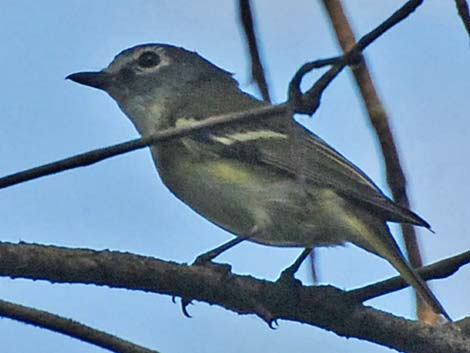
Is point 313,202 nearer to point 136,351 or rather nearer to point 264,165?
point 264,165

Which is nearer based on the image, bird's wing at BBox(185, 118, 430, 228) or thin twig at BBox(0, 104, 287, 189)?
thin twig at BBox(0, 104, 287, 189)

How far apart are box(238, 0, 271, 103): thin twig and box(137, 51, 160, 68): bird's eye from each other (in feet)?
9.58

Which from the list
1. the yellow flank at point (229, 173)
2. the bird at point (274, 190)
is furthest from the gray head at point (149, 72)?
the yellow flank at point (229, 173)

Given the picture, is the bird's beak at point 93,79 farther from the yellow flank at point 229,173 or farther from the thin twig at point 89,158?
the thin twig at point 89,158

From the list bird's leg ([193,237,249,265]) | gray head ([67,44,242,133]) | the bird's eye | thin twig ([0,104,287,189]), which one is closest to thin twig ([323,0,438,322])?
thin twig ([0,104,287,189])

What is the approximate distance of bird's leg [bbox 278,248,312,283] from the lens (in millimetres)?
3103

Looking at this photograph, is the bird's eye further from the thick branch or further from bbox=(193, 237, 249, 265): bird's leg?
the thick branch

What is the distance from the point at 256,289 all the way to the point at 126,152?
4.16 feet

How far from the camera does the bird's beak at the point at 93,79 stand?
483 centimetres

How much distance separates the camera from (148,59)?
17.6ft

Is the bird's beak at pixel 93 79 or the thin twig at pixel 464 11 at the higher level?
the bird's beak at pixel 93 79

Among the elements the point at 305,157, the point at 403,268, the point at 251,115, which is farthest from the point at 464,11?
the point at 305,157

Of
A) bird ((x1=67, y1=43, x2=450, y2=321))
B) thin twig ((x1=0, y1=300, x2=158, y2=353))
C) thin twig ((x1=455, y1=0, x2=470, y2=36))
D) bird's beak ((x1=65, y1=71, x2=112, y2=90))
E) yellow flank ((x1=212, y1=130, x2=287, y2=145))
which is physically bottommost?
thin twig ((x1=0, y1=300, x2=158, y2=353))

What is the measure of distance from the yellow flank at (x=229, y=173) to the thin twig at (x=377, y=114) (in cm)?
199
